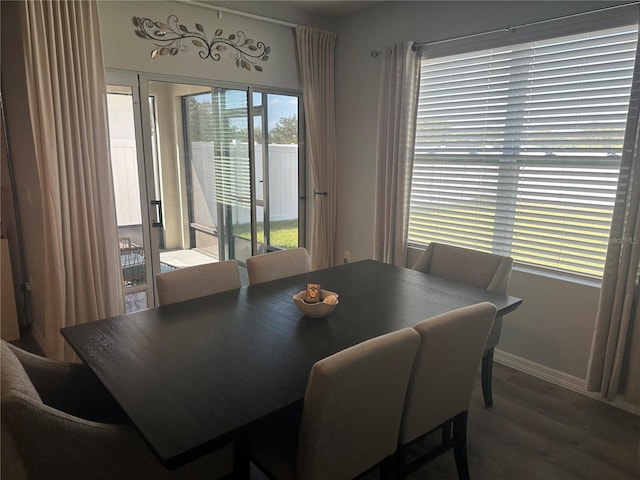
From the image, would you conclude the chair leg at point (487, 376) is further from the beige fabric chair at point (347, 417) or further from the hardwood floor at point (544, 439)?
the beige fabric chair at point (347, 417)

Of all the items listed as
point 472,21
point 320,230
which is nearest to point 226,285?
point 320,230

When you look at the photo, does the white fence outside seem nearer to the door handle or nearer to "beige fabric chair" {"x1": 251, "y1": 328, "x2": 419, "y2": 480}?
the door handle

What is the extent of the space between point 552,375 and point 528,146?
62.6 inches

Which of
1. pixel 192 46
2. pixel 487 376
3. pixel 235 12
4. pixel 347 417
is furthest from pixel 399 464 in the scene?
pixel 235 12

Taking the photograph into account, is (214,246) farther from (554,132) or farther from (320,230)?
(554,132)

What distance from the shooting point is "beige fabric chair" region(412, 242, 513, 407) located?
8.09ft

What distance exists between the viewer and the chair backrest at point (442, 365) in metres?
1.52

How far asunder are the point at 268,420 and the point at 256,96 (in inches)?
129

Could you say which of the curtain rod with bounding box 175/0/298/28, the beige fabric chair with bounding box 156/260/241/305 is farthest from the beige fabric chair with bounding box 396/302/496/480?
the curtain rod with bounding box 175/0/298/28

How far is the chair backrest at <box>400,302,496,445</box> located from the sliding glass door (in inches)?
100

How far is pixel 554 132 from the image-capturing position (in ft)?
9.18

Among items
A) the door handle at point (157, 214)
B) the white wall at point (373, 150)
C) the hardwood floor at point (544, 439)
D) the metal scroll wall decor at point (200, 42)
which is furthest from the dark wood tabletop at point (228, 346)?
the metal scroll wall decor at point (200, 42)

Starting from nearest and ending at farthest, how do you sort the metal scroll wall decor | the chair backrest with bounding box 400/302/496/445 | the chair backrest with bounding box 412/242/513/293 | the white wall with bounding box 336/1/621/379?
the chair backrest with bounding box 400/302/496/445, the chair backrest with bounding box 412/242/513/293, the white wall with bounding box 336/1/621/379, the metal scroll wall decor

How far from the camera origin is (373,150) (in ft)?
13.1
